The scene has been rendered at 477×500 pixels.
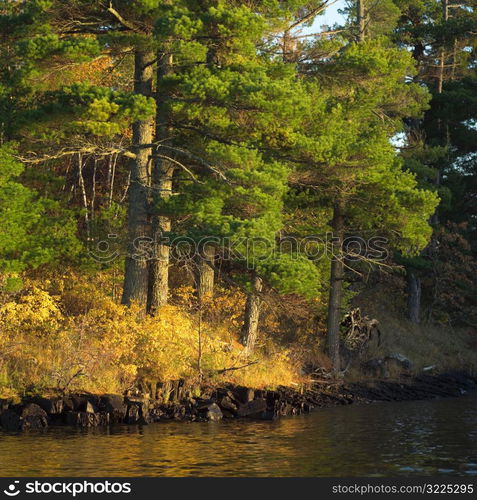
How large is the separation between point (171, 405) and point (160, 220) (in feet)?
19.6

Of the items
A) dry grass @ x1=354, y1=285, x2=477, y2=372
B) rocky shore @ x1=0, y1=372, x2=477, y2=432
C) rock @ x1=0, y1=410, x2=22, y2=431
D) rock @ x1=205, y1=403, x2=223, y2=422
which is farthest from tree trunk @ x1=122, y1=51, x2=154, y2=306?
dry grass @ x1=354, y1=285, x2=477, y2=372

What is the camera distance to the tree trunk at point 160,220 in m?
27.4

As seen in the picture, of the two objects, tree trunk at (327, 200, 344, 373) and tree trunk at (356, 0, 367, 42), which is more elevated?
tree trunk at (356, 0, 367, 42)

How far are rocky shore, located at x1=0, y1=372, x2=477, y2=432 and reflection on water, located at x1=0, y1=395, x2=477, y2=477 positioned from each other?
73 cm

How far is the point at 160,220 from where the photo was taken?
90.1 ft

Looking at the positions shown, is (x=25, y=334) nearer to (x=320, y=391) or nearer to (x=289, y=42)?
(x=320, y=391)

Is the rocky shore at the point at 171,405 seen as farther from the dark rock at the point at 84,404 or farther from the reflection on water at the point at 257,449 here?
the reflection on water at the point at 257,449

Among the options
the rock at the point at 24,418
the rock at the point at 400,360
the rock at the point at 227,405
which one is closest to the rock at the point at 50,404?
the rock at the point at 24,418

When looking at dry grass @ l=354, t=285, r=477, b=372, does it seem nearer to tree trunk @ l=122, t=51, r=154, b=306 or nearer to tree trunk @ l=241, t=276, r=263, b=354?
tree trunk @ l=241, t=276, r=263, b=354

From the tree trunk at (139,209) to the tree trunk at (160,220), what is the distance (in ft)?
1.10

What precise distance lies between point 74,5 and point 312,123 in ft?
27.1

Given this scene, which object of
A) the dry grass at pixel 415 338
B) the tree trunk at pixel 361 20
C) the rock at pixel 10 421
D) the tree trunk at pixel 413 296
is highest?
the tree trunk at pixel 361 20

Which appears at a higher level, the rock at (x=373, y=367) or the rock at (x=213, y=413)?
the rock at (x=373, y=367)

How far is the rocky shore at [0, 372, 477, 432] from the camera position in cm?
2197
